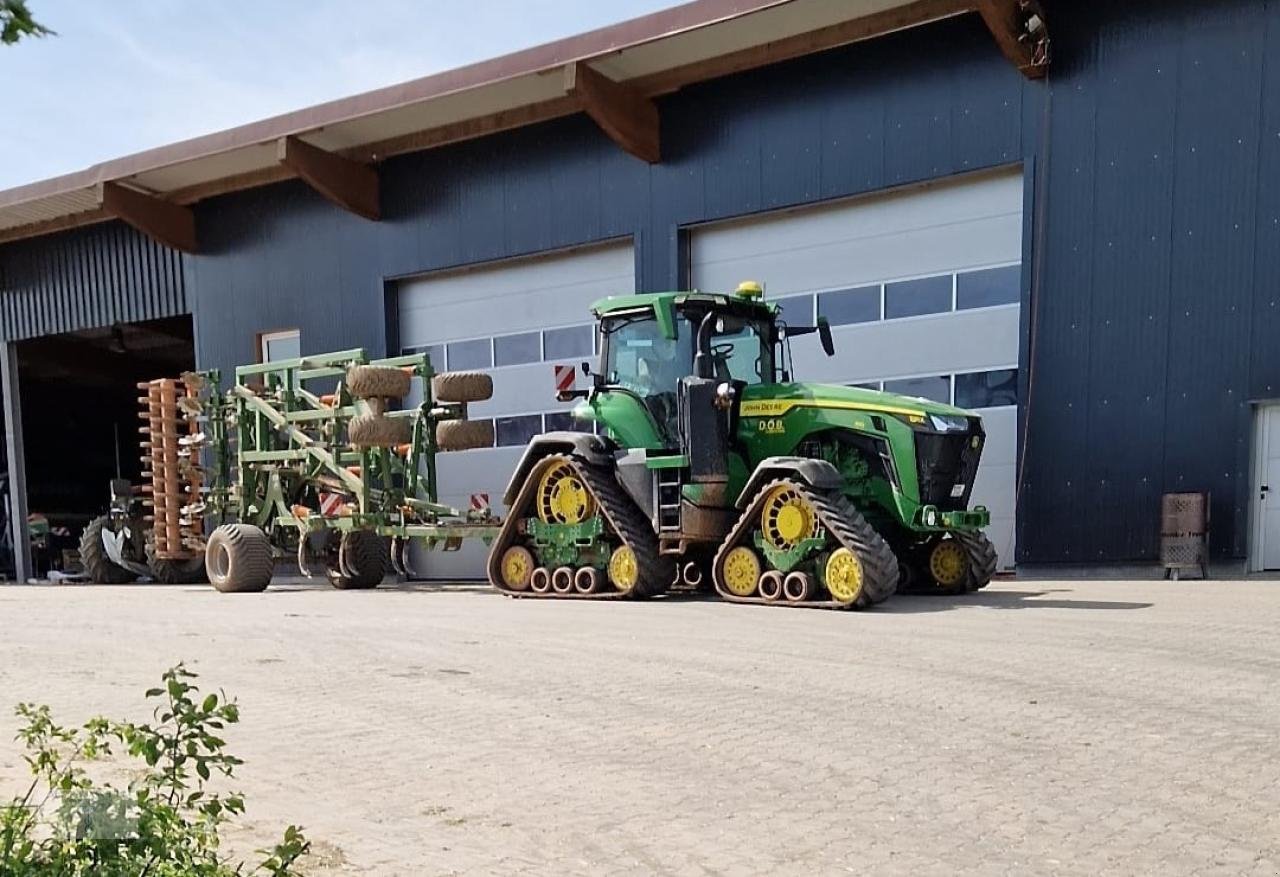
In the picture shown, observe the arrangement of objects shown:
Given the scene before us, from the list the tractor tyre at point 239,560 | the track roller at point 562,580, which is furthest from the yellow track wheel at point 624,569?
the tractor tyre at point 239,560

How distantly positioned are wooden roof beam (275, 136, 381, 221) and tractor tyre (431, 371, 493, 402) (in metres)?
5.76

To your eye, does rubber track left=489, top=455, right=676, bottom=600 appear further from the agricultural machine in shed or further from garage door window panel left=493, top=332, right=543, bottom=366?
garage door window panel left=493, top=332, right=543, bottom=366

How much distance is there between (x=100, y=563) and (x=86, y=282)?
650 centimetres

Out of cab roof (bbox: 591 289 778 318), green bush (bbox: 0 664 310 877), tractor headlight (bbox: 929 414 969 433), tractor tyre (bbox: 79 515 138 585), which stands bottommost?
tractor tyre (bbox: 79 515 138 585)

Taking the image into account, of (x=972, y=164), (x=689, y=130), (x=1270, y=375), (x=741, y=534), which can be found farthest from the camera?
(x=689, y=130)

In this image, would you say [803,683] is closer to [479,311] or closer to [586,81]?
[586,81]

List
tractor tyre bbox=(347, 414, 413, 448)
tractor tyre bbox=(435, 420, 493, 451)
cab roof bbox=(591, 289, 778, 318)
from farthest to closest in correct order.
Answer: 1. tractor tyre bbox=(435, 420, 493, 451)
2. tractor tyre bbox=(347, 414, 413, 448)
3. cab roof bbox=(591, 289, 778, 318)

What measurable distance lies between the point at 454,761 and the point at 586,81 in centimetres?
1157

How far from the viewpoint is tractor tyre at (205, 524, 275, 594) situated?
12.9m

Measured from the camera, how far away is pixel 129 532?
1659 centimetres

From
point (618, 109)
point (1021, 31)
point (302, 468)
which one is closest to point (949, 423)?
point (1021, 31)

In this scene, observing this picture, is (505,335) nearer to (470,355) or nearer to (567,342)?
(470,355)

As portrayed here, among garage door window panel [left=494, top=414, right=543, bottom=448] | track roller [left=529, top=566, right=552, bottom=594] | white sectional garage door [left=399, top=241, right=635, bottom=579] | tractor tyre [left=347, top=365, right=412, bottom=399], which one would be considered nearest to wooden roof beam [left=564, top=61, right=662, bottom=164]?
white sectional garage door [left=399, top=241, right=635, bottom=579]

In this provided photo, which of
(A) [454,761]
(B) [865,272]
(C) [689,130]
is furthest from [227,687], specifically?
(C) [689,130]
